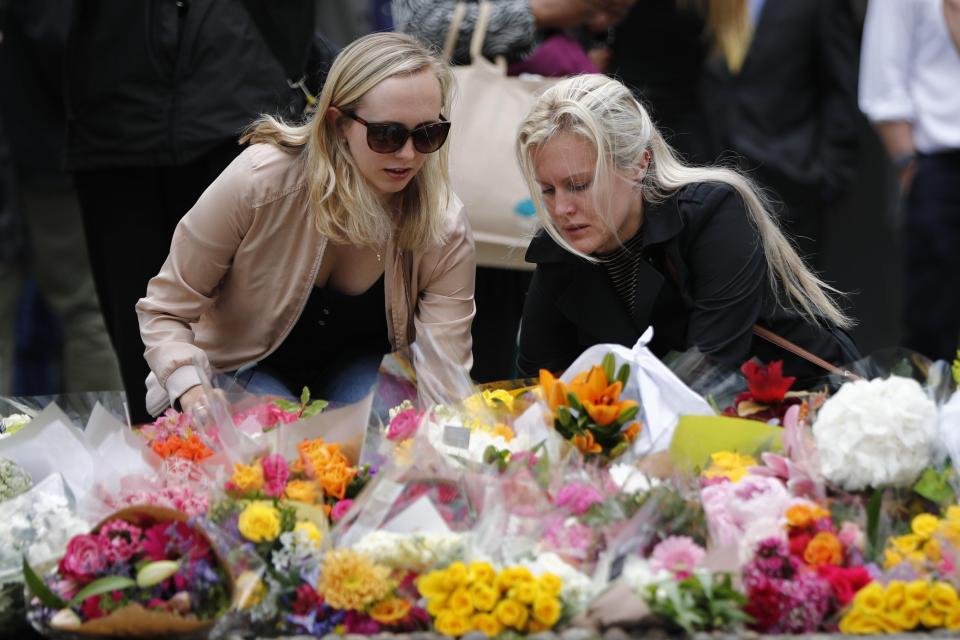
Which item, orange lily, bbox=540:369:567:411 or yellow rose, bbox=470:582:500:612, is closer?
yellow rose, bbox=470:582:500:612

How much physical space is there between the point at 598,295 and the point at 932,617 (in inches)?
51.3

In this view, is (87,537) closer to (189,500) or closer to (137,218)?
(189,500)

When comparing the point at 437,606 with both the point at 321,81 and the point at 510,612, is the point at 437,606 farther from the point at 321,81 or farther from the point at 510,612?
the point at 321,81

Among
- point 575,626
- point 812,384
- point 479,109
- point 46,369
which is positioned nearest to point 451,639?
point 575,626

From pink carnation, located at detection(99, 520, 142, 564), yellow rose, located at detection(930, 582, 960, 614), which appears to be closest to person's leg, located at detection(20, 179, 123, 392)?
pink carnation, located at detection(99, 520, 142, 564)

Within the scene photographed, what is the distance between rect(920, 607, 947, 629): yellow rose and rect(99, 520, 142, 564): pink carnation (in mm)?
1178

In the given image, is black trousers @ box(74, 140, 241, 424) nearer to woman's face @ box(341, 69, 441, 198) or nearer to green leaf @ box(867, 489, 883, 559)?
woman's face @ box(341, 69, 441, 198)

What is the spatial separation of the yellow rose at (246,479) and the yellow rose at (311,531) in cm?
12

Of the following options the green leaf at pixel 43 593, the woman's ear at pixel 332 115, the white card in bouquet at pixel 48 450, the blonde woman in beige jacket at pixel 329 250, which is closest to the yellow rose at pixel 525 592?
the green leaf at pixel 43 593

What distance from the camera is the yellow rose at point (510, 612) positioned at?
6.84ft

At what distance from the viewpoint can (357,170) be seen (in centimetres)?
324

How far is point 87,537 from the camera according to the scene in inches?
86.4

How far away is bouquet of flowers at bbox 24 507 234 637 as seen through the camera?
2090mm

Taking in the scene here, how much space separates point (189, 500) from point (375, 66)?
3.84ft
